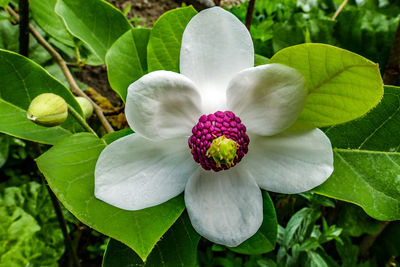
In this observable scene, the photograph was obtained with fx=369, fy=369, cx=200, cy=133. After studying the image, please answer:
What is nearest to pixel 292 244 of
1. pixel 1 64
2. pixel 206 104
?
pixel 206 104

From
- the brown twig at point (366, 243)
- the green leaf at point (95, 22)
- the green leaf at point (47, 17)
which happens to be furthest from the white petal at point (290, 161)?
the brown twig at point (366, 243)

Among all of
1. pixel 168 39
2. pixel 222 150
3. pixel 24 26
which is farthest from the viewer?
pixel 24 26

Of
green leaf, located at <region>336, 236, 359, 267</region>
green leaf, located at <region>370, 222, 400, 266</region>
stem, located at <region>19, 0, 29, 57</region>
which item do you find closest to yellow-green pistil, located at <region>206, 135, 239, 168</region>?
stem, located at <region>19, 0, 29, 57</region>

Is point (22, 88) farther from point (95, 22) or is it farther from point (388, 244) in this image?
point (388, 244)

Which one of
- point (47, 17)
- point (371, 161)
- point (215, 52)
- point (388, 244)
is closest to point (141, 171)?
point (215, 52)

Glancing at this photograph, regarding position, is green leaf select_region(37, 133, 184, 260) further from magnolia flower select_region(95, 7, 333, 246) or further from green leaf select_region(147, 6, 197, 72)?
green leaf select_region(147, 6, 197, 72)

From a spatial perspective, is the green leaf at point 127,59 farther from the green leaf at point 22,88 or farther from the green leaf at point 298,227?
the green leaf at point 298,227

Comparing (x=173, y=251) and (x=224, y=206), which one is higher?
(x=224, y=206)

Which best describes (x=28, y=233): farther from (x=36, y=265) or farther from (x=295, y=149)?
(x=295, y=149)
